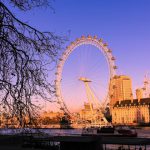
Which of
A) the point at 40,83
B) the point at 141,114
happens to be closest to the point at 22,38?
the point at 40,83

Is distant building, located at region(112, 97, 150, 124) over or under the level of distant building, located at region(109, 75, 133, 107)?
under

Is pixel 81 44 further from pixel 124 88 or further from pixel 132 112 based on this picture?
pixel 124 88

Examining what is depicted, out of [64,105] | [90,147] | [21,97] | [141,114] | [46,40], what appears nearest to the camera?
[21,97]

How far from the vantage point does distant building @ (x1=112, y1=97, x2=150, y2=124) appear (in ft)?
432

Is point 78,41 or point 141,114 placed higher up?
point 78,41

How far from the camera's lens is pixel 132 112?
13588 cm

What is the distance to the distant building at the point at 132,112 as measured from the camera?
132 meters

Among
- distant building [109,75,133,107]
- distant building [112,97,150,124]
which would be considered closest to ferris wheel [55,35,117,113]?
distant building [112,97,150,124]

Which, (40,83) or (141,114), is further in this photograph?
(141,114)

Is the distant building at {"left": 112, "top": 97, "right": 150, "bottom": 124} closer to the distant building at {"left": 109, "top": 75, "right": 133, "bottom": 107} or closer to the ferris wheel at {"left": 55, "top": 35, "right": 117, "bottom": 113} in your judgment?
the distant building at {"left": 109, "top": 75, "right": 133, "bottom": 107}

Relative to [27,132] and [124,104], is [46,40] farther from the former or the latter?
[124,104]

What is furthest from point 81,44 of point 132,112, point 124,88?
point 124,88

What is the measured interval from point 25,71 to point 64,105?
197 feet

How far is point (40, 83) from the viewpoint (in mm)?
5473
